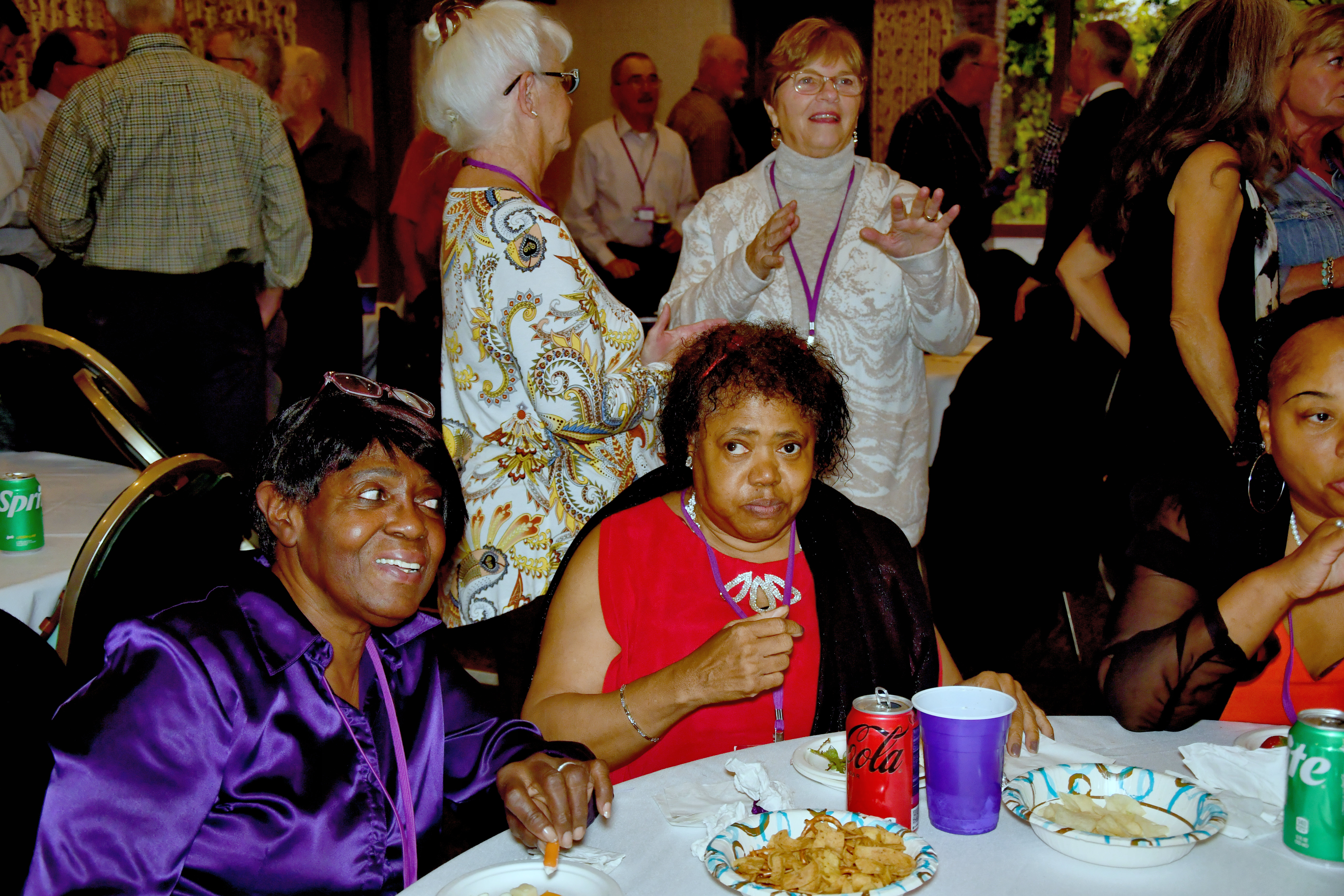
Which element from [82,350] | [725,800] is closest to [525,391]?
[725,800]

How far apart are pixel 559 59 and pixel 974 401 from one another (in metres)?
1.73

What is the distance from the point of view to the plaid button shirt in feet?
11.2

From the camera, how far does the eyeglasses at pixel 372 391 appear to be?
1.48 metres

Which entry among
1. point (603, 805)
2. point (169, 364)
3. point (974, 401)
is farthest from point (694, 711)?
point (169, 364)

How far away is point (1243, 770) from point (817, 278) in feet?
5.44

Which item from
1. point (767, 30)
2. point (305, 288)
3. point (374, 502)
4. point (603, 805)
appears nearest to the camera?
point (603, 805)

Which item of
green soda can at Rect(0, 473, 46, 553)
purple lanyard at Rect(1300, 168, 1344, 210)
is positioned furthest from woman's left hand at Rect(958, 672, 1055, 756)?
purple lanyard at Rect(1300, 168, 1344, 210)

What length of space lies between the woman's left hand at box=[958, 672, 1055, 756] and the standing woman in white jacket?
1256 millimetres

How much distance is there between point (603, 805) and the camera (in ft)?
4.30

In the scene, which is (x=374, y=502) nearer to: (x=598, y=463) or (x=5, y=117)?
(x=598, y=463)

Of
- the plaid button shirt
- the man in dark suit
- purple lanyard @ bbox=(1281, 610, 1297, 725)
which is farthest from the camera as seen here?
the man in dark suit

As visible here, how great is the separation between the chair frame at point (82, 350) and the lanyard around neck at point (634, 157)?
13.1 ft

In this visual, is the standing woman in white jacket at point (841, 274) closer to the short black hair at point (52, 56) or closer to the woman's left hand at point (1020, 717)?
the woman's left hand at point (1020, 717)

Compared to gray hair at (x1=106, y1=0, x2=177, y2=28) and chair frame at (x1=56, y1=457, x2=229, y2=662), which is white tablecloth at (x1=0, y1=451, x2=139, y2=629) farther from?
gray hair at (x1=106, y1=0, x2=177, y2=28)
